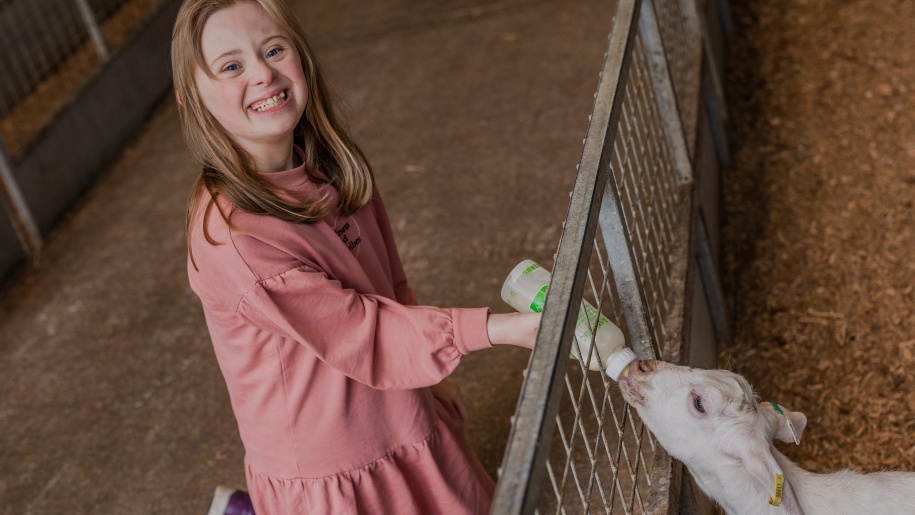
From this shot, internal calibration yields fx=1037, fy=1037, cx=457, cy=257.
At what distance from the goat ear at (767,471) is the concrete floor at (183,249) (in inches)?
51.5

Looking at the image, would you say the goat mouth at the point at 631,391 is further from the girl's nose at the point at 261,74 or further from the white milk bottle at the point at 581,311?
the girl's nose at the point at 261,74

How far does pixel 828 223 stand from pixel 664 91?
51.2 inches

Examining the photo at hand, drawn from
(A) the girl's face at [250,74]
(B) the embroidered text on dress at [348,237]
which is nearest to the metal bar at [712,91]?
(B) the embroidered text on dress at [348,237]

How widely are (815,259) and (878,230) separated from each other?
0.97 ft

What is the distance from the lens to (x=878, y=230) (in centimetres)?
434

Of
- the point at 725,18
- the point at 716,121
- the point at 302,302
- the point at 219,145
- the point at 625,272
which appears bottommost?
the point at 725,18

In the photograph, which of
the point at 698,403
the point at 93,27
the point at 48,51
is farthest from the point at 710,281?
the point at 48,51

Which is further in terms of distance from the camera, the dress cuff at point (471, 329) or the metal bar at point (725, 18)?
the metal bar at point (725, 18)

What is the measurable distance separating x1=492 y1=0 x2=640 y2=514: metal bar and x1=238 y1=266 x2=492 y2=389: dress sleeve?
264 millimetres

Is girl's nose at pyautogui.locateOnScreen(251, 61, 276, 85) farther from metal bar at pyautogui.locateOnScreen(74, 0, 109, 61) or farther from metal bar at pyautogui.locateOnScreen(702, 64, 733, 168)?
metal bar at pyautogui.locateOnScreen(74, 0, 109, 61)

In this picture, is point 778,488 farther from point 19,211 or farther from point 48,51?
point 48,51

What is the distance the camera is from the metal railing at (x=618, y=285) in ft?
5.86

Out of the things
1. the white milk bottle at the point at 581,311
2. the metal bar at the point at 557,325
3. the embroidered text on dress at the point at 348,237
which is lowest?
the white milk bottle at the point at 581,311

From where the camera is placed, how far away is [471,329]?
2.15 metres
